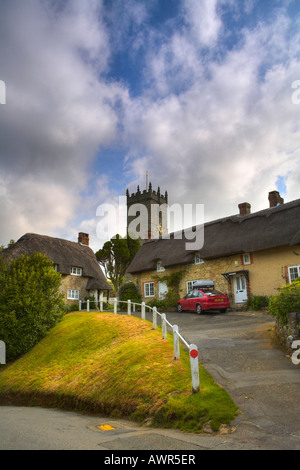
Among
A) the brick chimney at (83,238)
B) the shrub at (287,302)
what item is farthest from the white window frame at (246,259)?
the brick chimney at (83,238)

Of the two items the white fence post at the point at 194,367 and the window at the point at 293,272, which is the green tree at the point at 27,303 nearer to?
the white fence post at the point at 194,367

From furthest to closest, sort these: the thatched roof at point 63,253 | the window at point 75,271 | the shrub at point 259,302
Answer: the window at point 75,271 → the thatched roof at point 63,253 → the shrub at point 259,302

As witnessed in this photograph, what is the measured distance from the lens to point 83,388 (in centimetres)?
981

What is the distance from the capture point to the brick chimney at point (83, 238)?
4242 cm

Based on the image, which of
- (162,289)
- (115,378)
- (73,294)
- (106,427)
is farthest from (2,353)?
(73,294)

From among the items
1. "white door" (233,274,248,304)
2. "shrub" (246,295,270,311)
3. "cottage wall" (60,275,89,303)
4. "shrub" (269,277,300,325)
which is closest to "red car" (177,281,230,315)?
"shrub" (246,295,270,311)

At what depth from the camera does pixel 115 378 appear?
906cm

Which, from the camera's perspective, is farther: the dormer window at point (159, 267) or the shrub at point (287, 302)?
Result: the dormer window at point (159, 267)

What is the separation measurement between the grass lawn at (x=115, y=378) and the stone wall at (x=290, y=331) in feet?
9.51

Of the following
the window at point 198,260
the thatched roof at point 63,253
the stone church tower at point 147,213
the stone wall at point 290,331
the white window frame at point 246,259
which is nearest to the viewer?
the stone wall at point 290,331

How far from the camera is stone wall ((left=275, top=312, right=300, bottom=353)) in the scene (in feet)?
31.3

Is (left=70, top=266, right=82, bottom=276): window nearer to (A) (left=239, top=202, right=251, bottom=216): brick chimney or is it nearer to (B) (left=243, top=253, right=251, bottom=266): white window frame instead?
(A) (left=239, top=202, right=251, bottom=216): brick chimney

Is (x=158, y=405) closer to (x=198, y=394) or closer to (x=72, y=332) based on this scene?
(x=198, y=394)
